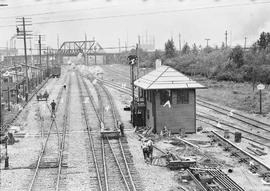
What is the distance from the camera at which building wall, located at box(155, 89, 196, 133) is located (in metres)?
25.1

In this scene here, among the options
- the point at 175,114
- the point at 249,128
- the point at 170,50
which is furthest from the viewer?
the point at 170,50

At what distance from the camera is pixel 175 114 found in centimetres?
2514

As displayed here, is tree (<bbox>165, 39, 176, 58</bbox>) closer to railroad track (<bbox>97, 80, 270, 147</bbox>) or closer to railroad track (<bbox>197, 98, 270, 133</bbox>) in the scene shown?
railroad track (<bbox>197, 98, 270, 133</bbox>)

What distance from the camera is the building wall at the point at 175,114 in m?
25.1

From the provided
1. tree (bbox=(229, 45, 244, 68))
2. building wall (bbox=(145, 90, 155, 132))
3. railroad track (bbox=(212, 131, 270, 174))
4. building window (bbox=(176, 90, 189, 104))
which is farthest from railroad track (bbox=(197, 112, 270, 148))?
tree (bbox=(229, 45, 244, 68))

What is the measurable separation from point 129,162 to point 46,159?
3.89m

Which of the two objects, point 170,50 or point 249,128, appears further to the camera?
point 170,50

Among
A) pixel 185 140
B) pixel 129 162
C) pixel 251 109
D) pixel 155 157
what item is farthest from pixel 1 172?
pixel 251 109

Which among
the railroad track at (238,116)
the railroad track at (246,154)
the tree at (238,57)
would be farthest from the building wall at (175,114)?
the tree at (238,57)

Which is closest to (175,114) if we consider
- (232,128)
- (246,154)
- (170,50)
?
(232,128)

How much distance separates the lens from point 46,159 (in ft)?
65.7

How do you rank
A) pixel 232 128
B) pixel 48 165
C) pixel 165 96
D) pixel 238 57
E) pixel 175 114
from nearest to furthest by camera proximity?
pixel 48 165, pixel 165 96, pixel 175 114, pixel 232 128, pixel 238 57

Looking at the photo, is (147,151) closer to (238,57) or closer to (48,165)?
(48,165)

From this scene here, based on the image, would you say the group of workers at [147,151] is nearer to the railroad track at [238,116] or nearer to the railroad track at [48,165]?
the railroad track at [48,165]
